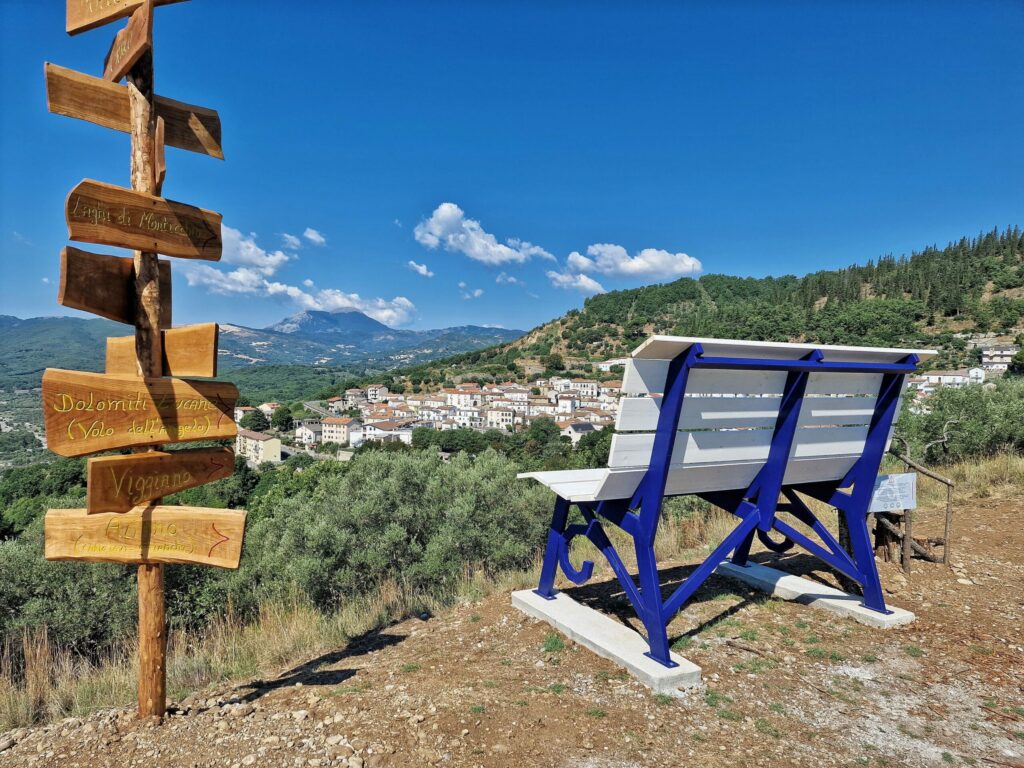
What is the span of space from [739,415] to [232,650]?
3.57 m

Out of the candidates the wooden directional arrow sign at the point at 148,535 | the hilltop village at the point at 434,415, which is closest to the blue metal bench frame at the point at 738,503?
the wooden directional arrow sign at the point at 148,535

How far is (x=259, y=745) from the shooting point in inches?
87.0

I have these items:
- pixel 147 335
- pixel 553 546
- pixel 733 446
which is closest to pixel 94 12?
pixel 147 335

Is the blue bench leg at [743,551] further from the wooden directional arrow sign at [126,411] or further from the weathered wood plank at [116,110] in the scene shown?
the weathered wood plank at [116,110]

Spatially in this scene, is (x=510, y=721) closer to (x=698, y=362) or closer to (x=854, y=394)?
(x=698, y=362)

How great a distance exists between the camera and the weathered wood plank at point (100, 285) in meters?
2.37

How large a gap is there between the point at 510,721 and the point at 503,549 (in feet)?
17.3

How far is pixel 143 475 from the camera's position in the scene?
259 cm

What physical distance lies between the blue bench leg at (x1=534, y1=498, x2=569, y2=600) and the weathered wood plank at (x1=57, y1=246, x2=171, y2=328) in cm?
258

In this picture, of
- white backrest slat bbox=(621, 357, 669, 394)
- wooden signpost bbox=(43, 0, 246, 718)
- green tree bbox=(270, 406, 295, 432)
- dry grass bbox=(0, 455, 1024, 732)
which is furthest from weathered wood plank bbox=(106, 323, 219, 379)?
green tree bbox=(270, 406, 295, 432)

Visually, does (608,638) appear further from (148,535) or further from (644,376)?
(148,535)

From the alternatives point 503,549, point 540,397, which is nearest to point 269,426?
point 540,397

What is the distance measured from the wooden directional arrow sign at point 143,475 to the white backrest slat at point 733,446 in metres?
2.08

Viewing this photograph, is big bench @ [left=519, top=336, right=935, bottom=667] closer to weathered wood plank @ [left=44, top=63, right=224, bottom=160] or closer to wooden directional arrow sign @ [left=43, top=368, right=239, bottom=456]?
wooden directional arrow sign @ [left=43, top=368, right=239, bottom=456]
